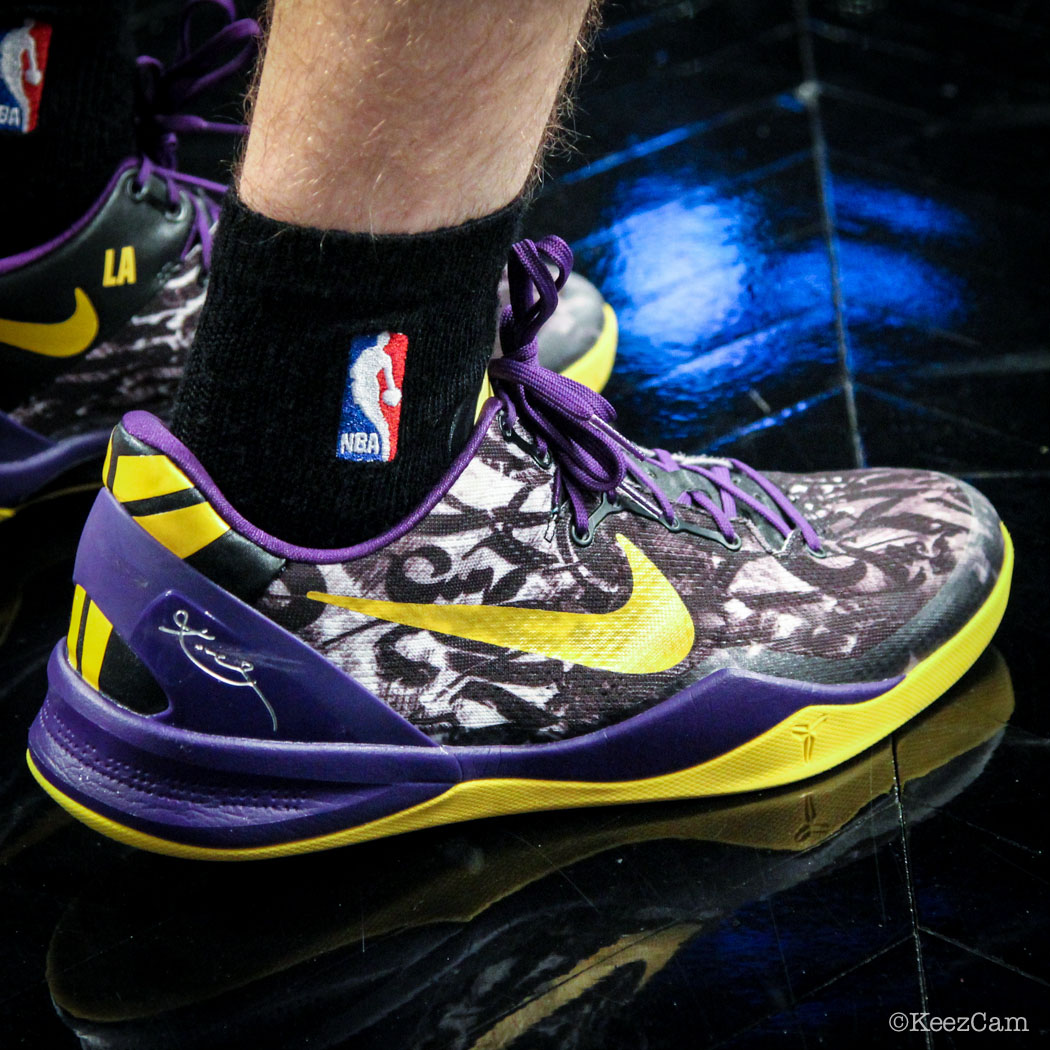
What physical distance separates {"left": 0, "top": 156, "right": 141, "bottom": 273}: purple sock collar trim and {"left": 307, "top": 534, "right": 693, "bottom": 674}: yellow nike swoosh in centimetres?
57

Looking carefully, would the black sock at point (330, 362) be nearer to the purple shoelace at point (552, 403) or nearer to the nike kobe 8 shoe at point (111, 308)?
the purple shoelace at point (552, 403)

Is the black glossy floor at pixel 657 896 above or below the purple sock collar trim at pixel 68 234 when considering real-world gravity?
below

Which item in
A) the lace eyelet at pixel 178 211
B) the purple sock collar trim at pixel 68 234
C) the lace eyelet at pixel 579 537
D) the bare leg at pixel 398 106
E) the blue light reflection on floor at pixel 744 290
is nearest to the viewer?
the bare leg at pixel 398 106

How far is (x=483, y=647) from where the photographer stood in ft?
2.78

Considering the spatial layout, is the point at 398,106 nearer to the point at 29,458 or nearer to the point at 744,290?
the point at 29,458

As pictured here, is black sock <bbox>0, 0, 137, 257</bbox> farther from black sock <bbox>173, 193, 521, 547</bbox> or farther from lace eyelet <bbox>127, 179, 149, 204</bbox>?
black sock <bbox>173, 193, 521, 547</bbox>

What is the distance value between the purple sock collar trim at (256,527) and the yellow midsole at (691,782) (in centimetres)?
18

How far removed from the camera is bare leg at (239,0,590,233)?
2.15 feet

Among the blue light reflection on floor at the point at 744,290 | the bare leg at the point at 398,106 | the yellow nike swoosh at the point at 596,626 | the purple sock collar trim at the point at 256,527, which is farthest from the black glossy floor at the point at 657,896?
the bare leg at the point at 398,106

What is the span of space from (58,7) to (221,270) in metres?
0.59

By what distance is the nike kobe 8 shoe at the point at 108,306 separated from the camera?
3.80 ft

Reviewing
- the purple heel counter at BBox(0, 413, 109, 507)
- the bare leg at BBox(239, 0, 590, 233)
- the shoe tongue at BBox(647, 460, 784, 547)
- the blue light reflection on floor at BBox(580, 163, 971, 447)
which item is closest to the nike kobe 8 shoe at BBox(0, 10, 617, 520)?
the purple heel counter at BBox(0, 413, 109, 507)

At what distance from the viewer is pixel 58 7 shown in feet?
3.79

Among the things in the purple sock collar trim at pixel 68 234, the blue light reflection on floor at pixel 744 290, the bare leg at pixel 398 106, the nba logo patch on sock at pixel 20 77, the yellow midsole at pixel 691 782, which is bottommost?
the blue light reflection on floor at pixel 744 290
